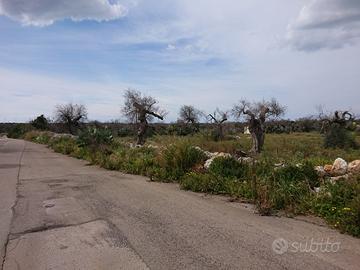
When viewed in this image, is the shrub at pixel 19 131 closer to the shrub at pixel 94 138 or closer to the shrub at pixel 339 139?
the shrub at pixel 94 138

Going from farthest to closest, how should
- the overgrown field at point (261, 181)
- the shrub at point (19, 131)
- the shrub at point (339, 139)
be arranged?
the shrub at point (19, 131) < the shrub at point (339, 139) < the overgrown field at point (261, 181)

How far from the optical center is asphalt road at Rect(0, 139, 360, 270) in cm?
563

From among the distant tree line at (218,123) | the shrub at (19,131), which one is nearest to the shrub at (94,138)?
the distant tree line at (218,123)

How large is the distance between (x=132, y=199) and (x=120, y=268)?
4.51 meters

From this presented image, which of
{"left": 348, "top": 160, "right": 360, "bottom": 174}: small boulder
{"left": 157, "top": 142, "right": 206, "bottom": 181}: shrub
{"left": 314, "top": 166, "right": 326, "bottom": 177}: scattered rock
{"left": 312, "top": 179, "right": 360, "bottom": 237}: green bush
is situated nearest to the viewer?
{"left": 312, "top": 179, "right": 360, "bottom": 237}: green bush

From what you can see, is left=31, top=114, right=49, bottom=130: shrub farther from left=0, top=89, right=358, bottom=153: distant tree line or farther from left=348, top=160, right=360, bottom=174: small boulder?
left=348, top=160, right=360, bottom=174: small boulder

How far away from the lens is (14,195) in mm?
11102

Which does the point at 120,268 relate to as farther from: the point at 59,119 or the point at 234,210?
the point at 59,119

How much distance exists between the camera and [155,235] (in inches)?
270

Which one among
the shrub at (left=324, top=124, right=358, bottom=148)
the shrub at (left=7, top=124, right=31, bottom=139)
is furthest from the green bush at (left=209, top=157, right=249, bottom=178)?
the shrub at (left=7, top=124, right=31, bottom=139)

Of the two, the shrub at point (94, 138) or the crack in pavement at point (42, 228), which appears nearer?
the crack in pavement at point (42, 228)

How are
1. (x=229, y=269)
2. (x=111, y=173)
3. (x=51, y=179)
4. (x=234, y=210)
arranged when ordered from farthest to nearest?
(x=111, y=173) < (x=51, y=179) < (x=234, y=210) < (x=229, y=269)

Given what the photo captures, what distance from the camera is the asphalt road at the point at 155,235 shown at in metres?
5.63

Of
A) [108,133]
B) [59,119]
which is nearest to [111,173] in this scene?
[108,133]
